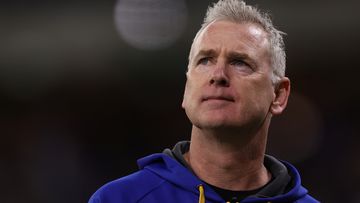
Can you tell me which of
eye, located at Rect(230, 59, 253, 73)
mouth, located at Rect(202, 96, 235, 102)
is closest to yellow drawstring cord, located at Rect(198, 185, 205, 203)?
mouth, located at Rect(202, 96, 235, 102)

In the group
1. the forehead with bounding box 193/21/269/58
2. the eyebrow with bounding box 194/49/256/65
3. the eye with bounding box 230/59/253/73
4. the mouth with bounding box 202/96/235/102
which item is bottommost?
the mouth with bounding box 202/96/235/102

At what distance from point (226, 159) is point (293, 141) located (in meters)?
3.15

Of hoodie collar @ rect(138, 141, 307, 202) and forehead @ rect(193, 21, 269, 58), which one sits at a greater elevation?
forehead @ rect(193, 21, 269, 58)

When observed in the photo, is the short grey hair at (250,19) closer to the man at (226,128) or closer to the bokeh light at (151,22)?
the man at (226,128)

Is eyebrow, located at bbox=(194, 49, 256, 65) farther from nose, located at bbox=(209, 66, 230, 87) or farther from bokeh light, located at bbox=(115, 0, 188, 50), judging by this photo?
bokeh light, located at bbox=(115, 0, 188, 50)

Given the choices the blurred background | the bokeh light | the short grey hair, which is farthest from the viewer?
the bokeh light

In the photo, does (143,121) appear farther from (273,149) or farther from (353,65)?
(353,65)

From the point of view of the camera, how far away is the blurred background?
16.5ft

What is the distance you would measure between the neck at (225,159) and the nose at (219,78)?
0.53 feet

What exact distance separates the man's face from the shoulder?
0.23m

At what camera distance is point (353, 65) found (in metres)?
5.29

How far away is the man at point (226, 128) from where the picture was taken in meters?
1.90

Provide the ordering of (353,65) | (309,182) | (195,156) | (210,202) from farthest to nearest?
(353,65) → (309,182) → (195,156) → (210,202)

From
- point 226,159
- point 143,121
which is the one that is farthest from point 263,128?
point 143,121
